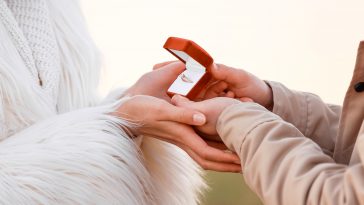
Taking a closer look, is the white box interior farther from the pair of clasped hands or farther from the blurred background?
the blurred background

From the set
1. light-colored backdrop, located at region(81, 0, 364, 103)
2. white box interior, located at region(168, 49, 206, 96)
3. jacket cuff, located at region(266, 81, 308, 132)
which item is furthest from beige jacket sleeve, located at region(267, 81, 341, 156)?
light-colored backdrop, located at region(81, 0, 364, 103)

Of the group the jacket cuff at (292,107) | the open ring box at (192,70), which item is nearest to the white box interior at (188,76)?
the open ring box at (192,70)

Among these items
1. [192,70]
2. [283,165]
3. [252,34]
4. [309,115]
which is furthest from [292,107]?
[252,34]

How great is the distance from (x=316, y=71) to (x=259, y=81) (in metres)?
0.69

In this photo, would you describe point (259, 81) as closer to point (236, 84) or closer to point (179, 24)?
point (236, 84)

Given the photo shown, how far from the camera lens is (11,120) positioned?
0.71 metres

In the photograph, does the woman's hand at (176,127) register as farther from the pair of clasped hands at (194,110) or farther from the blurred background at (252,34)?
the blurred background at (252,34)

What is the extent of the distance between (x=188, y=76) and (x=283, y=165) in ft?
0.81

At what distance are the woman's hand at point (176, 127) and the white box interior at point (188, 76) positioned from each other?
39 mm

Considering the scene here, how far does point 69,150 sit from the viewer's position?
62 centimetres

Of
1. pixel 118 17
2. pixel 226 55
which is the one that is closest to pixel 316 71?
pixel 226 55

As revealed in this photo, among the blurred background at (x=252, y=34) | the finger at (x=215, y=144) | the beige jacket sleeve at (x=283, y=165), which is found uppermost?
the beige jacket sleeve at (x=283, y=165)

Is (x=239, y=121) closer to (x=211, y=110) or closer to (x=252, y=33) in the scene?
(x=211, y=110)

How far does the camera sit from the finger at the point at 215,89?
2.37 feet
